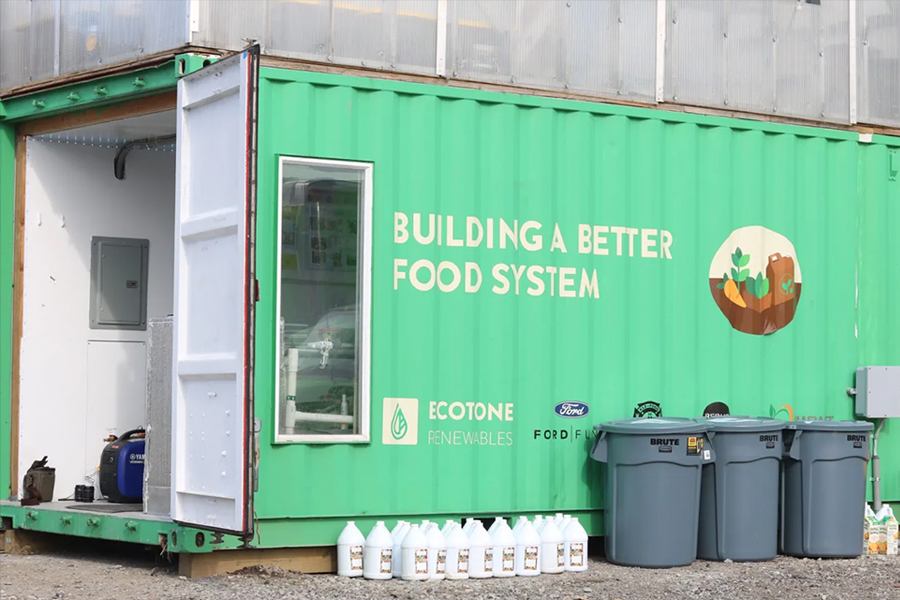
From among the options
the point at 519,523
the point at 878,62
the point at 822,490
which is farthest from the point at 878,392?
the point at 519,523

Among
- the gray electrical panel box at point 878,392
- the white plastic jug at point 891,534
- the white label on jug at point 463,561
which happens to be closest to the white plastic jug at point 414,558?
the white label on jug at point 463,561

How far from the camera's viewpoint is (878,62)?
11336 millimetres

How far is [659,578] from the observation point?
8.88 metres

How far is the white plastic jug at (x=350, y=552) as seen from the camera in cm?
876

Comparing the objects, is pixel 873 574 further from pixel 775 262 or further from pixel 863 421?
pixel 775 262

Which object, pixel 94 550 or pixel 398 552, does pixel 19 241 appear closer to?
pixel 94 550

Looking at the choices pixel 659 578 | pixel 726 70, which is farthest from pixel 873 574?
pixel 726 70

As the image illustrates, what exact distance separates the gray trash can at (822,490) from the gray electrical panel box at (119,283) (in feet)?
17.3

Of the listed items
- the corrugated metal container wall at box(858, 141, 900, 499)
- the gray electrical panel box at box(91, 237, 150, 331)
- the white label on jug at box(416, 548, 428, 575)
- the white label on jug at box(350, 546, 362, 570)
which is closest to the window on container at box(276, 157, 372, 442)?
the white label on jug at box(350, 546, 362, 570)

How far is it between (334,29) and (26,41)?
266cm

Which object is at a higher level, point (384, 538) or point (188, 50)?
point (188, 50)

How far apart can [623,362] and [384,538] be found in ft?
7.88

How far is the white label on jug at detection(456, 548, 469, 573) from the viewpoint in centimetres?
880

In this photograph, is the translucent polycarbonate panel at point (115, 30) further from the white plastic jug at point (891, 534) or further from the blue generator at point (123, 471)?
the white plastic jug at point (891, 534)
